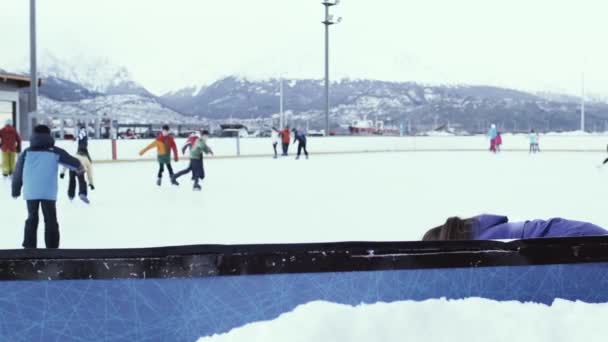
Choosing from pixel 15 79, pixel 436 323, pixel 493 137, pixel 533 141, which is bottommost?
pixel 436 323

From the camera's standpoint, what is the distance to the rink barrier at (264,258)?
1854mm

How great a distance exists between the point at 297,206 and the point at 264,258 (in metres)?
6.25

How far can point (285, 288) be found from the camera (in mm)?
1911

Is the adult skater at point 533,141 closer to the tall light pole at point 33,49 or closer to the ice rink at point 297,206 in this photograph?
the ice rink at point 297,206

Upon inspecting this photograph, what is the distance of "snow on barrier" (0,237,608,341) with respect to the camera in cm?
186

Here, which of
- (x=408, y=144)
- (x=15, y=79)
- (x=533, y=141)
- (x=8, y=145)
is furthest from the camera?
(x=408, y=144)

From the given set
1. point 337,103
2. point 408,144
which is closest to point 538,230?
point 408,144

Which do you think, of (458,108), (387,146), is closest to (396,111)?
(458,108)

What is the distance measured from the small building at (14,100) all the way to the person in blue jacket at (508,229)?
2059cm

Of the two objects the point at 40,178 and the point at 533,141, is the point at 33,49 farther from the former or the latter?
the point at 533,141

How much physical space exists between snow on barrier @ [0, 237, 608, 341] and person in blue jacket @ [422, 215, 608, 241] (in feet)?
0.37

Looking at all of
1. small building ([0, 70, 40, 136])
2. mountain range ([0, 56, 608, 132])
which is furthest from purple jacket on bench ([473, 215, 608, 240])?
mountain range ([0, 56, 608, 132])

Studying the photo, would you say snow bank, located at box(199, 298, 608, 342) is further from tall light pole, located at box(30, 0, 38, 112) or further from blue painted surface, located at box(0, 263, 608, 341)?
tall light pole, located at box(30, 0, 38, 112)

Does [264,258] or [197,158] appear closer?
[264,258]
